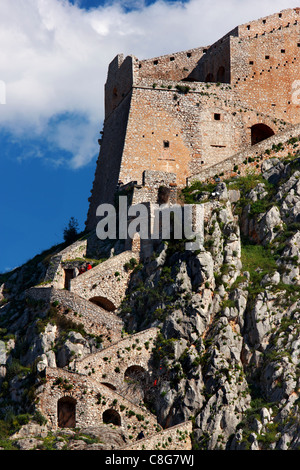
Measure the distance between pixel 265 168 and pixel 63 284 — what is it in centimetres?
1492

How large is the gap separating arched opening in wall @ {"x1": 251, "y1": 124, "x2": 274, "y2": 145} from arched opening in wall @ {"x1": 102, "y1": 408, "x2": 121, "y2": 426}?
26.3m

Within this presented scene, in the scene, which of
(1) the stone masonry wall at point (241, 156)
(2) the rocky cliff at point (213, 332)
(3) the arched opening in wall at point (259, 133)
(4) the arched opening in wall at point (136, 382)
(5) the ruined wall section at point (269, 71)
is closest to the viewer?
(2) the rocky cliff at point (213, 332)

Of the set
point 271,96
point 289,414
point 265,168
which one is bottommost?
point 289,414

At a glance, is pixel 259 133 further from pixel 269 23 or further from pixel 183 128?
pixel 269 23

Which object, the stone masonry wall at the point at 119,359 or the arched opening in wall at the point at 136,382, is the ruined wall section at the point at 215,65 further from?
the arched opening in wall at the point at 136,382

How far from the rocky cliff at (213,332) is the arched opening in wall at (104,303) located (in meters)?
0.73

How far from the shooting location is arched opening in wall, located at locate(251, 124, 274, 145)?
7056 centimetres

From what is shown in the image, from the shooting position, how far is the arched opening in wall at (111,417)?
50594 millimetres

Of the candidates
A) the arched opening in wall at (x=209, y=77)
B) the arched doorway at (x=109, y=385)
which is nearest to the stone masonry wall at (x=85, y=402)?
the arched doorway at (x=109, y=385)
